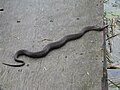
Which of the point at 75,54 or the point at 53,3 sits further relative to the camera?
the point at 53,3

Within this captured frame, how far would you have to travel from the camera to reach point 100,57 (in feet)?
7.41

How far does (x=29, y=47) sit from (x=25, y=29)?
240mm

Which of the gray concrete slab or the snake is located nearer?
the gray concrete slab

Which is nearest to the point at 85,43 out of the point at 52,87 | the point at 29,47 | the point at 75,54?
the point at 75,54

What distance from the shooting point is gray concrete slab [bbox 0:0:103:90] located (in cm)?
206

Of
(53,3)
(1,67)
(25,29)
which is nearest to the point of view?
(1,67)

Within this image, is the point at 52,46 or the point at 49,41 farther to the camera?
the point at 49,41

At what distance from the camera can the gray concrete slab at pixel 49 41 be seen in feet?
6.77

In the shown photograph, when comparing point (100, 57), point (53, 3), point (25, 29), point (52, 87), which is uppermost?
point (53, 3)

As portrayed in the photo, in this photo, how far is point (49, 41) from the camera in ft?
8.32

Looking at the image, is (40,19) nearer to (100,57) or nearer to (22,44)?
(22,44)

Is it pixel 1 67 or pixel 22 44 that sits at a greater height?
pixel 22 44

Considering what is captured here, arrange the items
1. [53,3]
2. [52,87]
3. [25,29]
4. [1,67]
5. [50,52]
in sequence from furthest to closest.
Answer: [53,3] < [25,29] < [50,52] < [1,67] < [52,87]

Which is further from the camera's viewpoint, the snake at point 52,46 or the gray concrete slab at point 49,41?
the snake at point 52,46
